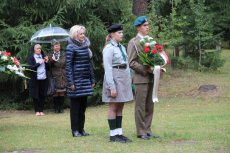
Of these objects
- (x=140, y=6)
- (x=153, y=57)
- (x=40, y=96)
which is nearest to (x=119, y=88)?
(x=153, y=57)

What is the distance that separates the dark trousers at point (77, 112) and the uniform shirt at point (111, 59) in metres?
1.04

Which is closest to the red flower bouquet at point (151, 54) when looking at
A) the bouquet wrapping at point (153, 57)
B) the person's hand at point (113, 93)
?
the bouquet wrapping at point (153, 57)

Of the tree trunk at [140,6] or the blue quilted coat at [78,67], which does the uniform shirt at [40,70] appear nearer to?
the blue quilted coat at [78,67]

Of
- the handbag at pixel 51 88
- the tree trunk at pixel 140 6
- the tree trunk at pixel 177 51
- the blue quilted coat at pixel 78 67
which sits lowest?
the tree trunk at pixel 177 51

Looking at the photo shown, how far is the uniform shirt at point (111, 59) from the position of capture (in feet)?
27.9

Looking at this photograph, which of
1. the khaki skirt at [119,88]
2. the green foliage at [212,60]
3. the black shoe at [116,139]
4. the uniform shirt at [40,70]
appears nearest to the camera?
the khaki skirt at [119,88]

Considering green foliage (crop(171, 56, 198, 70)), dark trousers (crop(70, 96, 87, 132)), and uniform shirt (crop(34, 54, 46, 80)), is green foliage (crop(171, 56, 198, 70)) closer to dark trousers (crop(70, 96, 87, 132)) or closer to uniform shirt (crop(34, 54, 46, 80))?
uniform shirt (crop(34, 54, 46, 80))

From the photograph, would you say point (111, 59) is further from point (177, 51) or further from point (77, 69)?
point (177, 51)

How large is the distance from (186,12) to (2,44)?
1095 cm

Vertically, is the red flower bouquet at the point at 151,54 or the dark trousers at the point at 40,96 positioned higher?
the red flower bouquet at the point at 151,54

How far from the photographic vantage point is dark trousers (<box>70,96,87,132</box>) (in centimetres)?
934

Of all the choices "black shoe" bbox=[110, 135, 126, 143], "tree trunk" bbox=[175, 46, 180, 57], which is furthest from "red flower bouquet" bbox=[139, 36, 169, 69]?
"tree trunk" bbox=[175, 46, 180, 57]

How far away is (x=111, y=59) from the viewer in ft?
28.2

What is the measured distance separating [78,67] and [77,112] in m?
0.84
